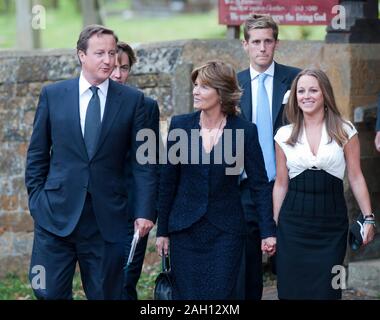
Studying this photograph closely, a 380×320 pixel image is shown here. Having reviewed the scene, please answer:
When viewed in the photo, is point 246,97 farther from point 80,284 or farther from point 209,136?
point 80,284

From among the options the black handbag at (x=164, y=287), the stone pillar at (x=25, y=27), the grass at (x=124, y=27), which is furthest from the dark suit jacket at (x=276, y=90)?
the grass at (x=124, y=27)

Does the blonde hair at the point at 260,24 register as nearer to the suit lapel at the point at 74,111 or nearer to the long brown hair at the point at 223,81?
the long brown hair at the point at 223,81

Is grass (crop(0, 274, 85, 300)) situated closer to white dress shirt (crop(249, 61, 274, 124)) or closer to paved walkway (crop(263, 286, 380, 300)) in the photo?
paved walkway (crop(263, 286, 380, 300))

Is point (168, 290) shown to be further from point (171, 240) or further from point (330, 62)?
point (330, 62)

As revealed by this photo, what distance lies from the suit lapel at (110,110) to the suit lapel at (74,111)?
0.34 feet

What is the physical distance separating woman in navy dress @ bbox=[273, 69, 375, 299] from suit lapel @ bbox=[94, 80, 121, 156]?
112 cm

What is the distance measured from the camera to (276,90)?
316 inches

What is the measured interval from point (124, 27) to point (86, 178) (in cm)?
2773

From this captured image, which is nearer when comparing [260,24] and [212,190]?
[212,190]

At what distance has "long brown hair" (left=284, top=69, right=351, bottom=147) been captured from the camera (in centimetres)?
723

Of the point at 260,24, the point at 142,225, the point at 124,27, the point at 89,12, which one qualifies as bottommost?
the point at 142,225

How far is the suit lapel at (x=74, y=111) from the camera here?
691 centimetres

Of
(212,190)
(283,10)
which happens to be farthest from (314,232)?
(283,10)

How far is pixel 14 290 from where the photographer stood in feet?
35.2
